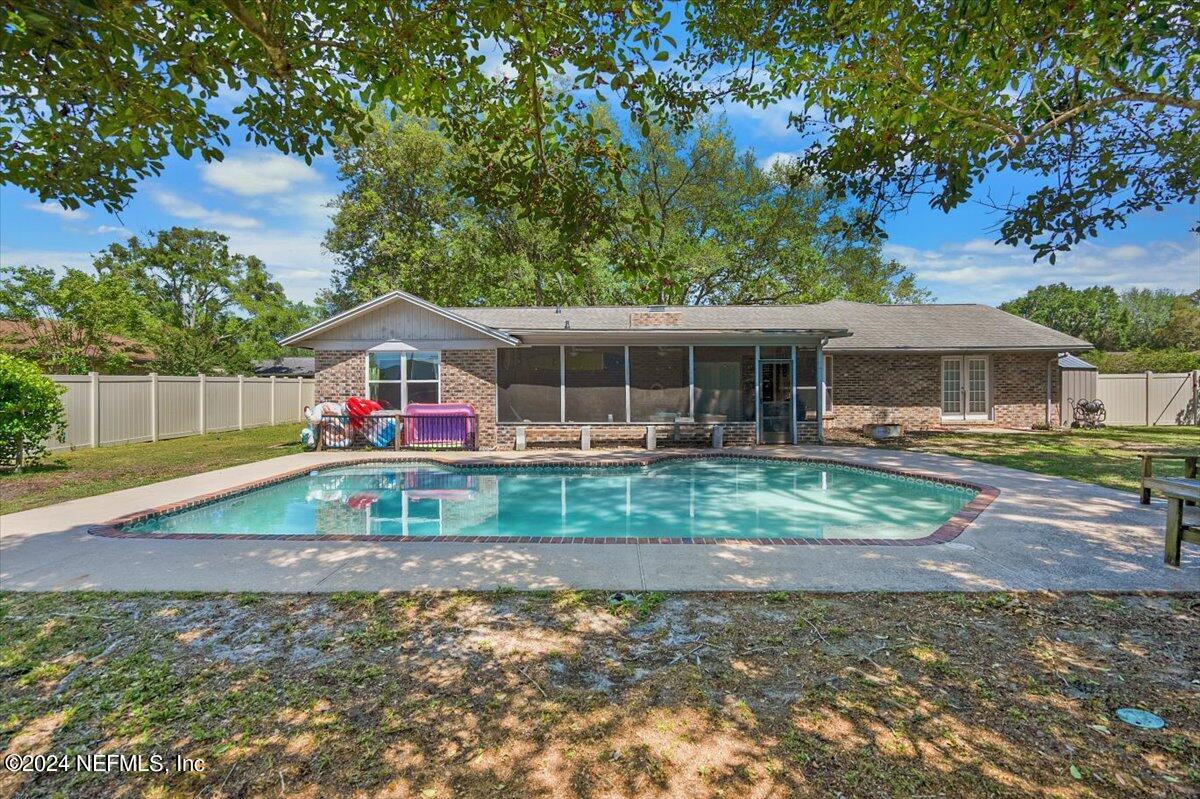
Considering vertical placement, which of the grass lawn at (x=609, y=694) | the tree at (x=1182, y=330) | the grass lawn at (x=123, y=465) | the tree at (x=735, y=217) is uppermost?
the tree at (x=735, y=217)

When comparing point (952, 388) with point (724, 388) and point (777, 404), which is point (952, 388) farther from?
point (724, 388)

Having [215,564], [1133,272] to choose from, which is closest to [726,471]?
[215,564]

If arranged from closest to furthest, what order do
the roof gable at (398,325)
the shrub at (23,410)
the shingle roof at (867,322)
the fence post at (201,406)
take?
the shrub at (23,410) → the roof gable at (398,325) → the shingle roof at (867,322) → the fence post at (201,406)

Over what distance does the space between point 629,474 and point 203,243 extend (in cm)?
3721

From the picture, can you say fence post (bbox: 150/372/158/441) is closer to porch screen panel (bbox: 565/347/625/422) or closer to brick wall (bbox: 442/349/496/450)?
brick wall (bbox: 442/349/496/450)

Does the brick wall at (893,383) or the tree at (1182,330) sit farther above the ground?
the tree at (1182,330)

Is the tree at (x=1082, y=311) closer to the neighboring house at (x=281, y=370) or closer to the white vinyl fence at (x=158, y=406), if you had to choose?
the white vinyl fence at (x=158, y=406)

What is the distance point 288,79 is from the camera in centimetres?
465

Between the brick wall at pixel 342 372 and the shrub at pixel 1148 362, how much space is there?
107 feet

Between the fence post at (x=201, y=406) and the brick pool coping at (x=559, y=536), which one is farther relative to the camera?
the fence post at (x=201, y=406)

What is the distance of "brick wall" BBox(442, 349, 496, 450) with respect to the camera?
14625mm

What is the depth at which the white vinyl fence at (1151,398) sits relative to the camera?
18906mm

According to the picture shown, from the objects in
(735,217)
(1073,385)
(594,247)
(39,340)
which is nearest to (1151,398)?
(1073,385)

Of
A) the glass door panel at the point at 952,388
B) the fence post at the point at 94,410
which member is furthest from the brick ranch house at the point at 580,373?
the glass door panel at the point at 952,388
